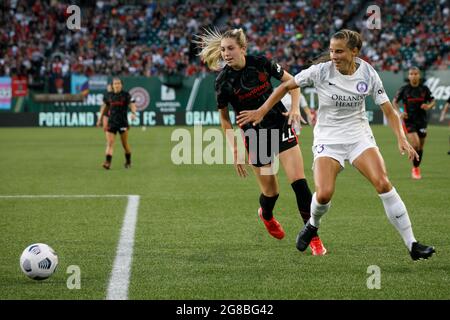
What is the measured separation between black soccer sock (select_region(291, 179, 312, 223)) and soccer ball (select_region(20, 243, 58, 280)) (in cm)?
282

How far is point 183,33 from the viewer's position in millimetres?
45938

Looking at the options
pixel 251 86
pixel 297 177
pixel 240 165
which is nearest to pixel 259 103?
pixel 251 86

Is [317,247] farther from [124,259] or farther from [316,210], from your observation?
[124,259]

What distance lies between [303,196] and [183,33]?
38.3 meters

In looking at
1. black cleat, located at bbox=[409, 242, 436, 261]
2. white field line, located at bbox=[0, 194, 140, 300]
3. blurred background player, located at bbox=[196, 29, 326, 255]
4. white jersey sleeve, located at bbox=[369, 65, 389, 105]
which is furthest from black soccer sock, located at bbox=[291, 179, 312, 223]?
white field line, located at bbox=[0, 194, 140, 300]

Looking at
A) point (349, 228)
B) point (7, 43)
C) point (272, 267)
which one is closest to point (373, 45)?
point (7, 43)

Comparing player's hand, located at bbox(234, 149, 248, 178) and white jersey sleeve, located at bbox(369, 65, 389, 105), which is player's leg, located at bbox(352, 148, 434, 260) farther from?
player's hand, located at bbox(234, 149, 248, 178)

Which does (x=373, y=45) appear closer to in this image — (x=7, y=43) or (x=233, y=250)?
(x=7, y=43)

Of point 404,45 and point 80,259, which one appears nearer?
point 80,259

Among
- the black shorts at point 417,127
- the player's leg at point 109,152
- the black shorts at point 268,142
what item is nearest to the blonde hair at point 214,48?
the black shorts at point 268,142

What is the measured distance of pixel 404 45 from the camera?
42.0m
